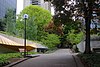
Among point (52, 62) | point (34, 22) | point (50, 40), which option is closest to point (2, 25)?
point (34, 22)

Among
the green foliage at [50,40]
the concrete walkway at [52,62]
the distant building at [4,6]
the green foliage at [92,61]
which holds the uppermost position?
the distant building at [4,6]

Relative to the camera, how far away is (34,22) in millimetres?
68562

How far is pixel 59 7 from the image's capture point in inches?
970

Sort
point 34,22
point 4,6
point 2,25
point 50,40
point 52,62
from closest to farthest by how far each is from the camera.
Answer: point 52,62 → point 2,25 → point 50,40 → point 34,22 → point 4,6

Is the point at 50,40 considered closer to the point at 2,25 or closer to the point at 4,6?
the point at 2,25

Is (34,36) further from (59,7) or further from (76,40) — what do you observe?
(59,7)

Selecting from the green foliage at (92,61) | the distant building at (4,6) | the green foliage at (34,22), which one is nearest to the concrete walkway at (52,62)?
the green foliage at (92,61)

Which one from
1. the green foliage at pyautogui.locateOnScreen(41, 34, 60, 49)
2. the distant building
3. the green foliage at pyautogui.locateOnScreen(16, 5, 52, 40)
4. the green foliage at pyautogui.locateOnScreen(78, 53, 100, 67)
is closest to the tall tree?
the distant building

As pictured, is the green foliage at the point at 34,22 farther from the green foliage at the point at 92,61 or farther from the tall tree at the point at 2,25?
the green foliage at the point at 92,61

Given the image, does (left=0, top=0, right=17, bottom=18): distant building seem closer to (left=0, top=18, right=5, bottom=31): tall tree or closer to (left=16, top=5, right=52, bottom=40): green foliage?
(left=0, top=18, right=5, bottom=31): tall tree

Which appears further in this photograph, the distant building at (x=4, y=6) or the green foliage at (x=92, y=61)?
the distant building at (x=4, y=6)

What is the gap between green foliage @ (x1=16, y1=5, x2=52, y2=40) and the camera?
64.5 m

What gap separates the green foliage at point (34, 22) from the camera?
64.5 m

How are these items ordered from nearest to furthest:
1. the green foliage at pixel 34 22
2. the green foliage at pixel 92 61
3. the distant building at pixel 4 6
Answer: the green foliage at pixel 92 61, the green foliage at pixel 34 22, the distant building at pixel 4 6
